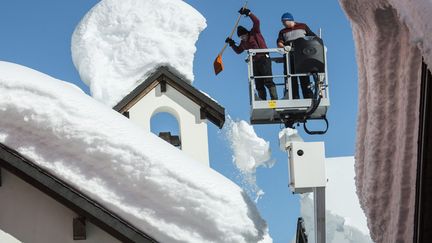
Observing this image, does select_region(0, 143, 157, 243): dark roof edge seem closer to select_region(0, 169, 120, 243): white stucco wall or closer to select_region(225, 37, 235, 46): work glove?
select_region(0, 169, 120, 243): white stucco wall

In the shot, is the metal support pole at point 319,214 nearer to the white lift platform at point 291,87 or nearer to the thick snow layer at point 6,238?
the thick snow layer at point 6,238

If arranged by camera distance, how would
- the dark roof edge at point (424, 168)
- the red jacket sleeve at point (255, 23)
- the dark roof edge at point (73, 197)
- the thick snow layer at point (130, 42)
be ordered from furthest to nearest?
the thick snow layer at point (130, 42), the red jacket sleeve at point (255, 23), the dark roof edge at point (73, 197), the dark roof edge at point (424, 168)

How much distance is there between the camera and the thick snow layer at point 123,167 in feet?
16.1

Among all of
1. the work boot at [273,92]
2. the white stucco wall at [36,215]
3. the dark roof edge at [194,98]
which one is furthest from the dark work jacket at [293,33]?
the white stucco wall at [36,215]

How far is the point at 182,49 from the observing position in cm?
1653

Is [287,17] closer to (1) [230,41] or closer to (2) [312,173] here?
(1) [230,41]

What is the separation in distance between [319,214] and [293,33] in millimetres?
5919

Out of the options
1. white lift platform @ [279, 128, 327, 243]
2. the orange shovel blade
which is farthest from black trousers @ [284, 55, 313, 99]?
white lift platform @ [279, 128, 327, 243]

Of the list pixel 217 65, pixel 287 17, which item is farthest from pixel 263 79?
pixel 217 65

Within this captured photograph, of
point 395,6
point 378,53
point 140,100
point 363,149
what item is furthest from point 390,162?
point 140,100

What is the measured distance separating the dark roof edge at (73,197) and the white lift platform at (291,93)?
19.6 ft

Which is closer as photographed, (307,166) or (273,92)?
(307,166)

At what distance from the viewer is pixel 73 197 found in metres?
5.62

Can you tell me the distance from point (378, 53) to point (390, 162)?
565 millimetres
